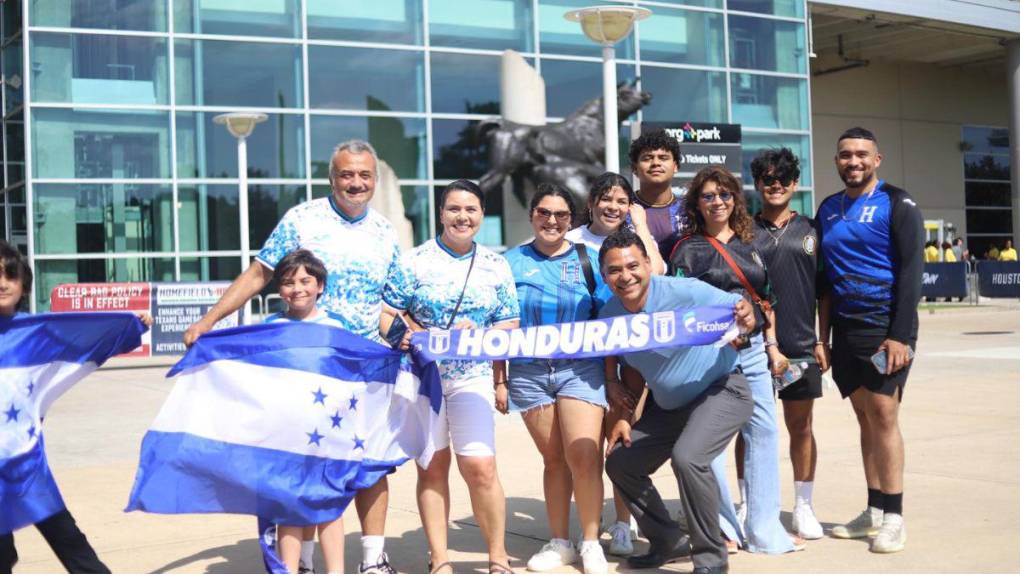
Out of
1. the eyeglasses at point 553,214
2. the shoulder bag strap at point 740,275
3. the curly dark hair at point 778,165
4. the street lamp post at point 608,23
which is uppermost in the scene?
the street lamp post at point 608,23

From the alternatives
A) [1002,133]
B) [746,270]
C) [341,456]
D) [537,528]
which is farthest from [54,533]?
[1002,133]

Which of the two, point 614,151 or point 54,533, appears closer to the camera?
point 54,533

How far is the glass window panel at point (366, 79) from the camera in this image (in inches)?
970

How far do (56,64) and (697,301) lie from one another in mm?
20357

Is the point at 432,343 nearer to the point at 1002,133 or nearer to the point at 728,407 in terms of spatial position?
the point at 728,407

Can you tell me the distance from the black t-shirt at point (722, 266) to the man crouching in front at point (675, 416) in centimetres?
30

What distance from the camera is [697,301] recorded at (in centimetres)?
540

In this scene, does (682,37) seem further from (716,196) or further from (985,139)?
(985,139)

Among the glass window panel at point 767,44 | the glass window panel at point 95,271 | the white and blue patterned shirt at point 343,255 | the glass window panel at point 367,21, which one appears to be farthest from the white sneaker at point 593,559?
the glass window panel at point 767,44

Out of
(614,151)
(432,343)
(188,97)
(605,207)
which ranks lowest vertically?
(432,343)

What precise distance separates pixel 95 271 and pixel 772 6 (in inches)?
711

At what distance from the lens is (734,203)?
5.92 metres

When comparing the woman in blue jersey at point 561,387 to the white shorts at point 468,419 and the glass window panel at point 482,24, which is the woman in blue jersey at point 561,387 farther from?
the glass window panel at point 482,24

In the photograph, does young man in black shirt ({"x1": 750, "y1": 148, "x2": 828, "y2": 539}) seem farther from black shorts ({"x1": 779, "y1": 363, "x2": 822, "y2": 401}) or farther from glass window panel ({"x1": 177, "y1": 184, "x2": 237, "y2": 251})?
glass window panel ({"x1": 177, "y1": 184, "x2": 237, "y2": 251})
